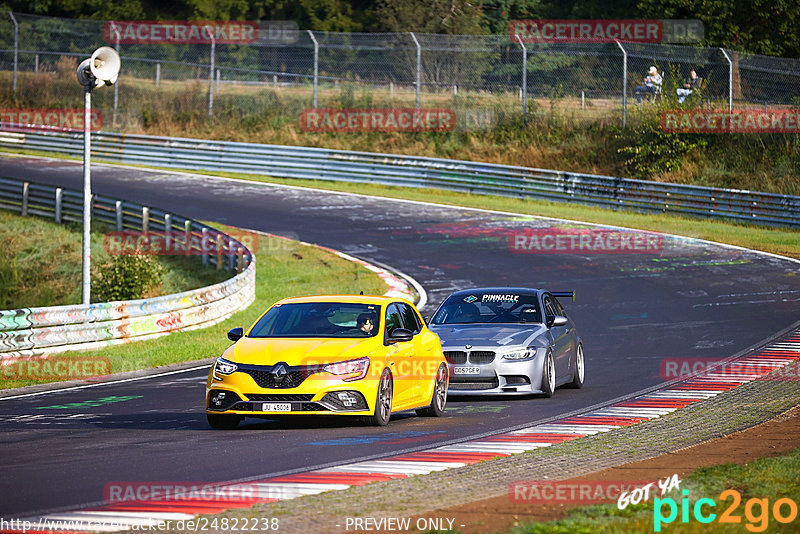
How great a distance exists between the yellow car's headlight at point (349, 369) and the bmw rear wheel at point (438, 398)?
159 centimetres

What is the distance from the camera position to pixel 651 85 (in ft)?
136

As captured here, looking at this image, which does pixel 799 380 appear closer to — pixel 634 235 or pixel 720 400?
pixel 720 400

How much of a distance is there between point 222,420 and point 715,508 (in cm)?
588

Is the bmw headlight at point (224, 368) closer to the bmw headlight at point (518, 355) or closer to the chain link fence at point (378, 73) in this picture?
the bmw headlight at point (518, 355)

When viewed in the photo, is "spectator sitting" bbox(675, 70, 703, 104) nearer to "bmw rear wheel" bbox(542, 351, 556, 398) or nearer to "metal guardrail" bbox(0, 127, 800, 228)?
"metal guardrail" bbox(0, 127, 800, 228)

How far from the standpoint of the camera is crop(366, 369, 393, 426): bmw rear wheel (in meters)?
12.1

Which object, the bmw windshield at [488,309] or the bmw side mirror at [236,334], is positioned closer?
the bmw side mirror at [236,334]

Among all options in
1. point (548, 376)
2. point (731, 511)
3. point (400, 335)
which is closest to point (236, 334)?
point (400, 335)

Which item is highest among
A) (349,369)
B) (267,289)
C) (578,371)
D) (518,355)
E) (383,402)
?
(349,369)

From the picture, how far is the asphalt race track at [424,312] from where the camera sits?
995 centimetres

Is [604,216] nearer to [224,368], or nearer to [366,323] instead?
[366,323]

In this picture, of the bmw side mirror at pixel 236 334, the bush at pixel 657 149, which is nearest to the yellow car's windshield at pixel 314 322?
the bmw side mirror at pixel 236 334

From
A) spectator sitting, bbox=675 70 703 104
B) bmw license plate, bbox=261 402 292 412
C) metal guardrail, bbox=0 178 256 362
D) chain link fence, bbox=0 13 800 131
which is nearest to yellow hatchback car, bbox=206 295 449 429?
bmw license plate, bbox=261 402 292 412

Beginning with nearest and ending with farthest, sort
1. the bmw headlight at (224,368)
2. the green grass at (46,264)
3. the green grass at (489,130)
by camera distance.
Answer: the bmw headlight at (224,368)
the green grass at (46,264)
the green grass at (489,130)
